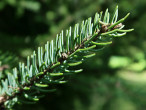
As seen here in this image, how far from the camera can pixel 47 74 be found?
38cm

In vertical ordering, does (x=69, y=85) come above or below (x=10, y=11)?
below

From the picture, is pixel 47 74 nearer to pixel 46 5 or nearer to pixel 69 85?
pixel 69 85

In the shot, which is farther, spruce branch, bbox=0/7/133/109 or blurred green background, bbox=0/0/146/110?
blurred green background, bbox=0/0/146/110

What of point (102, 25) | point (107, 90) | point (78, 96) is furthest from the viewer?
point (78, 96)

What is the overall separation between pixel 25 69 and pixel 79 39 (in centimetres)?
15

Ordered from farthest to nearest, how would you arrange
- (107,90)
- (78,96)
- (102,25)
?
1. (78,96)
2. (107,90)
3. (102,25)

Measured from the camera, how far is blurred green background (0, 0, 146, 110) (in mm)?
878

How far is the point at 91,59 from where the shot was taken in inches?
36.2

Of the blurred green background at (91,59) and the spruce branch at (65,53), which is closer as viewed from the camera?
the spruce branch at (65,53)

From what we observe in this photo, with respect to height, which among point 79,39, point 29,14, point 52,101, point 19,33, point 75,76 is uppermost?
point 29,14

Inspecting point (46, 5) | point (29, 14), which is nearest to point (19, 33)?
point (29, 14)

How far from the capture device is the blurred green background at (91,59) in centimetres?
88

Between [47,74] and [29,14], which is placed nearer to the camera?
[47,74]

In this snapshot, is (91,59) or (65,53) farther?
(91,59)
